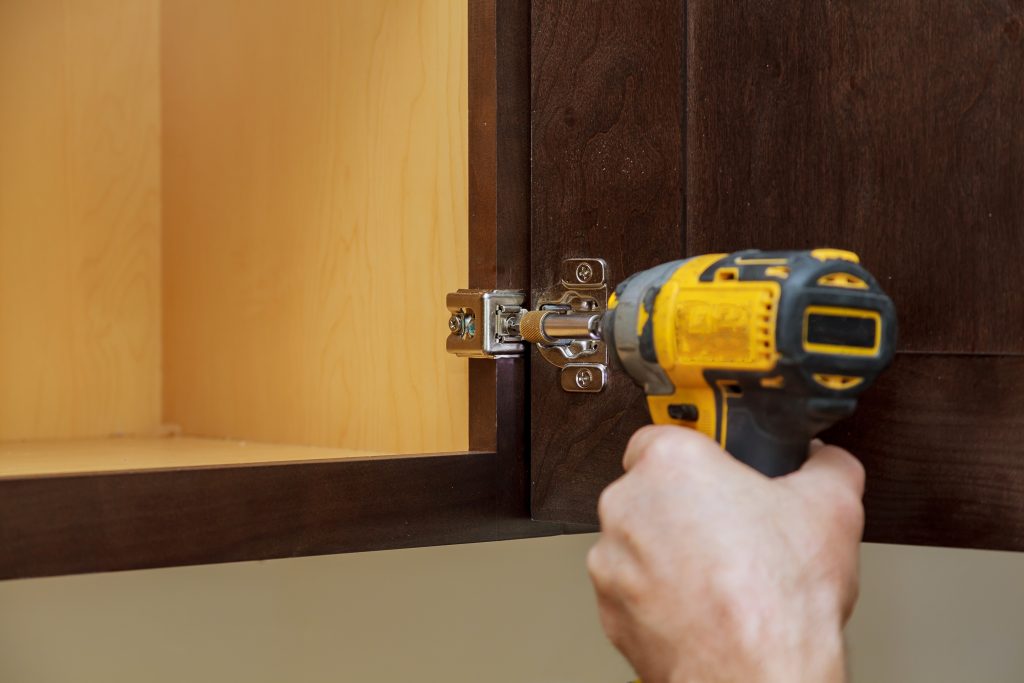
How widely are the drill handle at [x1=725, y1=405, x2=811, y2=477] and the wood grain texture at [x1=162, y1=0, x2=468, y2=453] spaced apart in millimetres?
313

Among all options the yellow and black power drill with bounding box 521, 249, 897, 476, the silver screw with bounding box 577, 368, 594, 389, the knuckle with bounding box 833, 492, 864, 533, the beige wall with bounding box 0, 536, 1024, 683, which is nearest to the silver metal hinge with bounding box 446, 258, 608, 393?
the silver screw with bounding box 577, 368, 594, 389

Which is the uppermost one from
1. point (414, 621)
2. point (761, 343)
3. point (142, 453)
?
point (761, 343)

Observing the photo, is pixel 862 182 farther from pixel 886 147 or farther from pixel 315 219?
pixel 315 219

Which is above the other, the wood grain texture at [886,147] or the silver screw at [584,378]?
the wood grain texture at [886,147]

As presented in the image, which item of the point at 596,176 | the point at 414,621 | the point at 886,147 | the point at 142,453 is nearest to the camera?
the point at 886,147

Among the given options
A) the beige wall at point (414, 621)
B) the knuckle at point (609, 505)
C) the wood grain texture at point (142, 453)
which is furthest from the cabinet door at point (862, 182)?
the beige wall at point (414, 621)

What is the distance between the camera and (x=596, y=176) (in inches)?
31.0

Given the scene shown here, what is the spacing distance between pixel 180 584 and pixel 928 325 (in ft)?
3.16

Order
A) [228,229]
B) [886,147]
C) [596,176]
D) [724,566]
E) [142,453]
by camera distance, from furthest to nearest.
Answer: [228,229] → [142,453] → [596,176] → [886,147] → [724,566]

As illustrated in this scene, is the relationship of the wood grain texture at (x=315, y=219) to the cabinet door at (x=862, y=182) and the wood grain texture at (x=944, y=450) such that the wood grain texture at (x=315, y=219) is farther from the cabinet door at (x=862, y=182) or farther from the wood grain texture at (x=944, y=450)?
the wood grain texture at (x=944, y=450)

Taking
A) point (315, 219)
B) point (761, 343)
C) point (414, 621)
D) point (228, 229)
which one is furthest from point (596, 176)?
point (414, 621)

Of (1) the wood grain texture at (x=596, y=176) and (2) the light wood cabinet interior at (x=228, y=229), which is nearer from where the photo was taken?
(1) the wood grain texture at (x=596, y=176)

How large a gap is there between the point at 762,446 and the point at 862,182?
177mm

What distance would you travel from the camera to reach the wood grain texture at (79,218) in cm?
129
